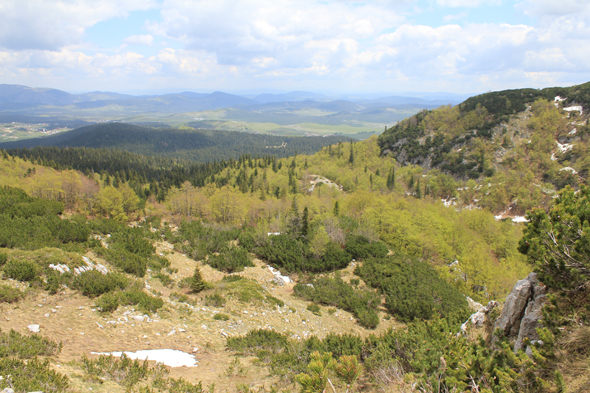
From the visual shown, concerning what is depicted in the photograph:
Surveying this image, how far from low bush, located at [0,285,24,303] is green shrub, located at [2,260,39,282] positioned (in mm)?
1121

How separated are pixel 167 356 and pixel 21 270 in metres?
9.69

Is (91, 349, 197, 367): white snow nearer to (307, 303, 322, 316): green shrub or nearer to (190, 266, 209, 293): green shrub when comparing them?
(190, 266, 209, 293): green shrub

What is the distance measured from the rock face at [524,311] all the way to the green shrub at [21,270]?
74.7 feet

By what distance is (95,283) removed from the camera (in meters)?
16.3

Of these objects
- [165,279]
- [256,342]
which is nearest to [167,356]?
[256,342]

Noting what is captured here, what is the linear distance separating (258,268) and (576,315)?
2761 centimetres

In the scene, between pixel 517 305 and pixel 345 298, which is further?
pixel 345 298

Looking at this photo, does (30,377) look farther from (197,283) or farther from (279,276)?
(279,276)

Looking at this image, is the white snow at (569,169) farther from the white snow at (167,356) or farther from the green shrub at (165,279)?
the white snow at (167,356)

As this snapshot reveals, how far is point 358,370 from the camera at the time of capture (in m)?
8.94

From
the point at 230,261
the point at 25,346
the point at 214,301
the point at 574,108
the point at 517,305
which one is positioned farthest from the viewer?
the point at 574,108

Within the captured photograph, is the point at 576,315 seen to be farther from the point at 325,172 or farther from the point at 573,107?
the point at 573,107

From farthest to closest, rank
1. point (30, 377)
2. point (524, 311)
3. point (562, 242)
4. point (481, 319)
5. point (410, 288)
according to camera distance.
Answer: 1. point (410, 288)
2. point (481, 319)
3. point (524, 311)
4. point (562, 242)
5. point (30, 377)

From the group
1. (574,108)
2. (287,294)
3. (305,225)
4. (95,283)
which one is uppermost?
(574,108)
